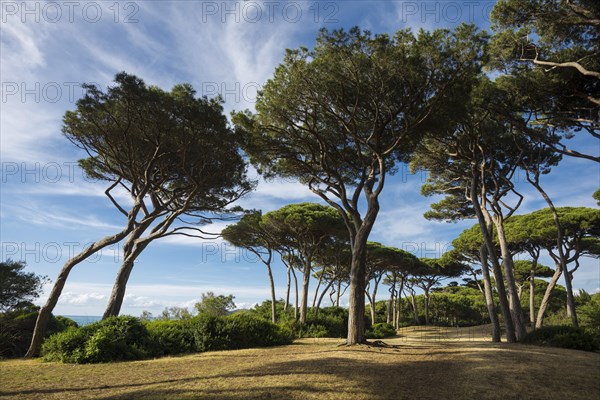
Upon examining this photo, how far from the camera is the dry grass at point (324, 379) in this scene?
5.25 meters

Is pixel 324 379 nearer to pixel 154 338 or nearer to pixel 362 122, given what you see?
pixel 154 338

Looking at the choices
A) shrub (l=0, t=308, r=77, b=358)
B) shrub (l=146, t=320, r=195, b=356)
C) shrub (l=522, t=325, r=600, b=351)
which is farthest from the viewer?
shrub (l=522, t=325, r=600, b=351)

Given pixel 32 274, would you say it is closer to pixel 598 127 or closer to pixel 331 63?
pixel 331 63

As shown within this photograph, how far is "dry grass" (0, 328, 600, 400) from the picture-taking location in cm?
525

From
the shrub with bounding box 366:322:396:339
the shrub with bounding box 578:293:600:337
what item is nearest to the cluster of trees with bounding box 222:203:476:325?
the shrub with bounding box 366:322:396:339

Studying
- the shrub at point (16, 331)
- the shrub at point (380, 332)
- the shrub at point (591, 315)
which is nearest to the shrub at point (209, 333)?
the shrub at point (16, 331)

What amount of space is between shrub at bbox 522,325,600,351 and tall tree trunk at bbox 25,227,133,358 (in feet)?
52.5

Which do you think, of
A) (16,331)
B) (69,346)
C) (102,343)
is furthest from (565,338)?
(16,331)

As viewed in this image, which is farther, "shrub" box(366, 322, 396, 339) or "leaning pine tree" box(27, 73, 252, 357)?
"shrub" box(366, 322, 396, 339)

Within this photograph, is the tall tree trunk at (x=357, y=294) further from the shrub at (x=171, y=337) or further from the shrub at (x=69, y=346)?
the shrub at (x=69, y=346)

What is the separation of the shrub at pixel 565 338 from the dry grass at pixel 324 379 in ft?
13.7

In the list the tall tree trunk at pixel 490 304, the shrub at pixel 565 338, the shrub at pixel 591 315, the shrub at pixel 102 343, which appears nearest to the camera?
the shrub at pixel 102 343

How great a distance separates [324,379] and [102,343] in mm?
6759

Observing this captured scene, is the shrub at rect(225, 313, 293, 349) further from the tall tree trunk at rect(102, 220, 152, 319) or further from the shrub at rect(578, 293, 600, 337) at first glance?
the shrub at rect(578, 293, 600, 337)
